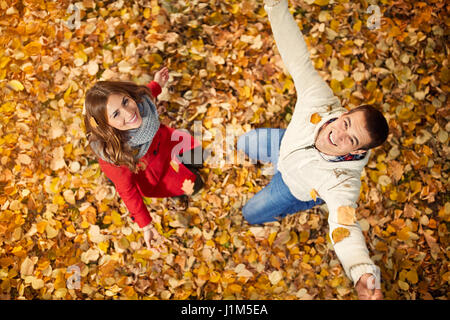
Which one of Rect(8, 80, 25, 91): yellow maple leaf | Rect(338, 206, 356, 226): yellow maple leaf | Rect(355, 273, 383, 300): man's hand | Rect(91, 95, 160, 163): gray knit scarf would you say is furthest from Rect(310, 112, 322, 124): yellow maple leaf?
Rect(8, 80, 25, 91): yellow maple leaf

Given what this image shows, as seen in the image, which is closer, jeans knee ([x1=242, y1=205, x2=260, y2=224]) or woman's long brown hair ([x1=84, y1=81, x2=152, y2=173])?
woman's long brown hair ([x1=84, y1=81, x2=152, y2=173])

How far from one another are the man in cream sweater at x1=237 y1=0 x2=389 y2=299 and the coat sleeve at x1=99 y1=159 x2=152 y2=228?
862 millimetres

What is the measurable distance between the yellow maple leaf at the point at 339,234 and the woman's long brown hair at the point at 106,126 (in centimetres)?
119

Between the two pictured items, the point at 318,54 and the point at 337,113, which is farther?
the point at 318,54

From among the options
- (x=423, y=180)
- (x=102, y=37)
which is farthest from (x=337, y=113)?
(x=102, y=37)

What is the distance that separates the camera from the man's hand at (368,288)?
1372mm

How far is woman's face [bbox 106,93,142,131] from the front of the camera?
1.68 m

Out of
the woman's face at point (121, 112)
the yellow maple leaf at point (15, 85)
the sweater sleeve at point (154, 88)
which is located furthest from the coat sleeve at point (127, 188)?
the yellow maple leaf at point (15, 85)

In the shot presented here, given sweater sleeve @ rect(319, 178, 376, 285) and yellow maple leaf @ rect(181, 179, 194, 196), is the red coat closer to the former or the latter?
yellow maple leaf @ rect(181, 179, 194, 196)

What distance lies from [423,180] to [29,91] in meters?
3.19

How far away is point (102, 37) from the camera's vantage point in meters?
2.53

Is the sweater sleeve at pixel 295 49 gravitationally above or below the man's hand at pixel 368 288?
above

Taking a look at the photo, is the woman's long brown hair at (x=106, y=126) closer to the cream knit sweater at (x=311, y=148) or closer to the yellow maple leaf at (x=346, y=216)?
the cream knit sweater at (x=311, y=148)
